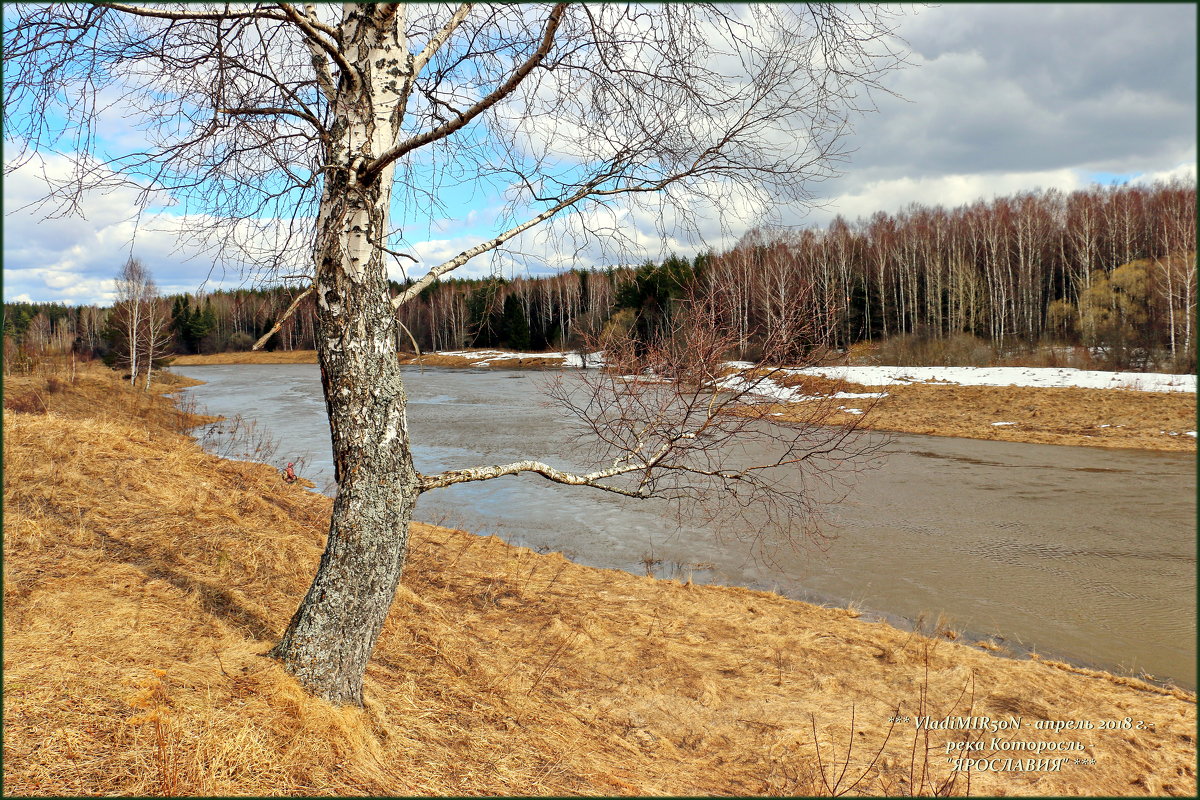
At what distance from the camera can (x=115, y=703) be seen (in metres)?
3.02

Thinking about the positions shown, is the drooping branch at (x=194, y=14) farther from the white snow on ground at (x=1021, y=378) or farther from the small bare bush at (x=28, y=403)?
the white snow on ground at (x=1021, y=378)

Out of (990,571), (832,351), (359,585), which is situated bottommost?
(990,571)

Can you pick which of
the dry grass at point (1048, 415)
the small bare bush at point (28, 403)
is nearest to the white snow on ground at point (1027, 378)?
the dry grass at point (1048, 415)

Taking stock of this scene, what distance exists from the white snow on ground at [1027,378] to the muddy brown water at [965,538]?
237 inches

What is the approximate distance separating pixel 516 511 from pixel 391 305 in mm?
8907

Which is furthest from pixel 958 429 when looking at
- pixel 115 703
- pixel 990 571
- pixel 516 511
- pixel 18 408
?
pixel 18 408

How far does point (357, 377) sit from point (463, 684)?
2.31 metres

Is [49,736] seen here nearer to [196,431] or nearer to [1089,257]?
[196,431]

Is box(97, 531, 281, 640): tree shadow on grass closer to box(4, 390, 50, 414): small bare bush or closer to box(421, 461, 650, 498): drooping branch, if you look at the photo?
box(421, 461, 650, 498): drooping branch

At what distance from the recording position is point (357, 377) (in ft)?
11.3

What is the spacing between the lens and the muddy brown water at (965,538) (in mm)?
7707

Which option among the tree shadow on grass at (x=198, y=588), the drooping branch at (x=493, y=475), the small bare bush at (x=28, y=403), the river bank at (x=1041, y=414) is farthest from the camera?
the river bank at (x=1041, y=414)

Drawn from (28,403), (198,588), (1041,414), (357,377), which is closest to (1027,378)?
(1041,414)

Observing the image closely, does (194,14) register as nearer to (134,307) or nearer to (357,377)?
(357,377)
